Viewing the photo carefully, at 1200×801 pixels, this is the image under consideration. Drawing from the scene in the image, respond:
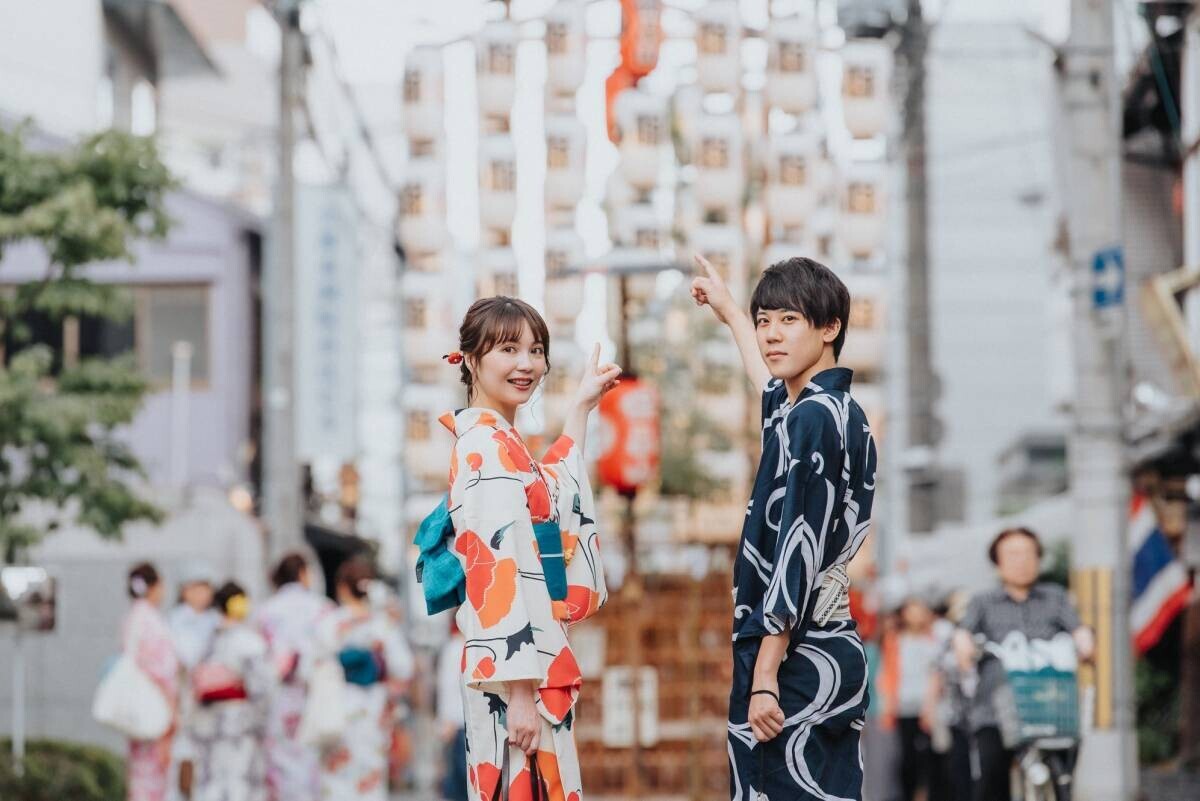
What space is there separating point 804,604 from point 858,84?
32708 mm

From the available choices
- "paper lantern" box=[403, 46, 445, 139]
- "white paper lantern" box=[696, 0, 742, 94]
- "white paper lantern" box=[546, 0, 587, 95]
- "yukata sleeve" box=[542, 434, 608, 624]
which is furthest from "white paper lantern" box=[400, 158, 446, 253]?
"yukata sleeve" box=[542, 434, 608, 624]

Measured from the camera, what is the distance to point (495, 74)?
32125mm

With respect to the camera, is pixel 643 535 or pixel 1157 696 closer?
pixel 1157 696

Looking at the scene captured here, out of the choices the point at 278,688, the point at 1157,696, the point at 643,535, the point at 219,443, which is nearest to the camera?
the point at 278,688

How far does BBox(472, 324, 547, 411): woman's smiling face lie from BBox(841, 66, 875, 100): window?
1265 inches

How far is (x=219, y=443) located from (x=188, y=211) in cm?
354

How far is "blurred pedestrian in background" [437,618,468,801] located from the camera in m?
14.5

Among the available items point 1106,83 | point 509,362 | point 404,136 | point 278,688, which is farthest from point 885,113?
point 509,362

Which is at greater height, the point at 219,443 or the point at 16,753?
the point at 219,443

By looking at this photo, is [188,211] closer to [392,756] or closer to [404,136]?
[404,136]

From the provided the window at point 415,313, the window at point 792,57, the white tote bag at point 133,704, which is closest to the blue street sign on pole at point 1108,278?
the white tote bag at point 133,704

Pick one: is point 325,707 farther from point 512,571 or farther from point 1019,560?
point 512,571

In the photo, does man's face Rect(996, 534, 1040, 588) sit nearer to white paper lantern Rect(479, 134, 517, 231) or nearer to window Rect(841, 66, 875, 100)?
window Rect(841, 66, 875, 100)

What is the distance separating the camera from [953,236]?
52.1 meters
